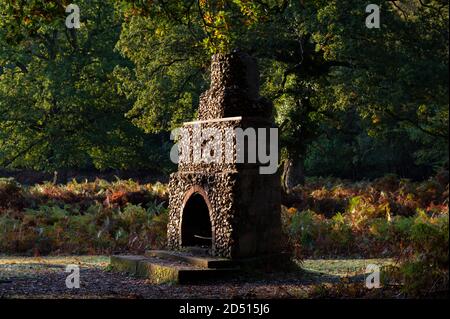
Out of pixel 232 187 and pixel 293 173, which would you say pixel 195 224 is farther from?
pixel 293 173

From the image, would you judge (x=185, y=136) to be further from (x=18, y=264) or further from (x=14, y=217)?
(x=14, y=217)

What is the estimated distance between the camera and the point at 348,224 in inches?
770

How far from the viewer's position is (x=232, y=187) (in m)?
13.2

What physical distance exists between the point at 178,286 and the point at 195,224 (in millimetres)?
2808

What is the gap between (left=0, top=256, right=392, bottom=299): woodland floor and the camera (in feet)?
35.0

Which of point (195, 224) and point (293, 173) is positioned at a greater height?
point (293, 173)

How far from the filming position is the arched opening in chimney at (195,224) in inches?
583

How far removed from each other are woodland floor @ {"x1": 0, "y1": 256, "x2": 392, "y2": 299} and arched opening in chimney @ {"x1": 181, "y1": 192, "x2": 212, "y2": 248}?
1.56m

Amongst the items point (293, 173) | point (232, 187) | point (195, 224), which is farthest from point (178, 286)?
point (293, 173)

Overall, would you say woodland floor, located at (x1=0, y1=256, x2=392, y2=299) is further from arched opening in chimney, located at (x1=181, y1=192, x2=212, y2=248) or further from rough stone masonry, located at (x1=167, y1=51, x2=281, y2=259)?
arched opening in chimney, located at (x1=181, y1=192, x2=212, y2=248)

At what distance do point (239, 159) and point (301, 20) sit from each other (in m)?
9.55

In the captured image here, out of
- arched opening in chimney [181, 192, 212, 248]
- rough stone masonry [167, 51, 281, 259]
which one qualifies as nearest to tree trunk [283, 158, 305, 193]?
arched opening in chimney [181, 192, 212, 248]

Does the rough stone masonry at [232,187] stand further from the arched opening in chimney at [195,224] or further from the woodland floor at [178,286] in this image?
the woodland floor at [178,286]

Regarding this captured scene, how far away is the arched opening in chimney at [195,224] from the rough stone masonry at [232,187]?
20 mm
